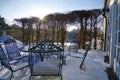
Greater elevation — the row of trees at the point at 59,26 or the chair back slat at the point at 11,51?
the row of trees at the point at 59,26

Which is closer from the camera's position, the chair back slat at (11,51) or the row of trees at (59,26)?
the chair back slat at (11,51)

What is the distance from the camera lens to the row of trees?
13289 millimetres

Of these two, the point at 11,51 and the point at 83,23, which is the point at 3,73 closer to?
the point at 11,51

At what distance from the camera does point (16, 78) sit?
460 centimetres

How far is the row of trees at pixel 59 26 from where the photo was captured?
43.6ft

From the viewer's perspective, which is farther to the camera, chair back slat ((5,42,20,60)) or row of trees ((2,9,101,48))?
row of trees ((2,9,101,48))

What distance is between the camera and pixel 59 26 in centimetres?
1392

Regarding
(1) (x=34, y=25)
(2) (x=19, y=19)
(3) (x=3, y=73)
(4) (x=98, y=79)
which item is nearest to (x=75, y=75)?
(4) (x=98, y=79)

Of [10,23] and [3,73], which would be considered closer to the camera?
[3,73]

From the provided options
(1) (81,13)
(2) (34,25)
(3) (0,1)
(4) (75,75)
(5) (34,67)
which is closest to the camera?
(5) (34,67)

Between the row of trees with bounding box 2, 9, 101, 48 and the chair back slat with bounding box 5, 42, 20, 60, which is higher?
the row of trees with bounding box 2, 9, 101, 48

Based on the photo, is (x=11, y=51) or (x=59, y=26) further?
(x=59, y=26)

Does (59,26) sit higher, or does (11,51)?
(59,26)

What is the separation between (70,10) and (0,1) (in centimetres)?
445
